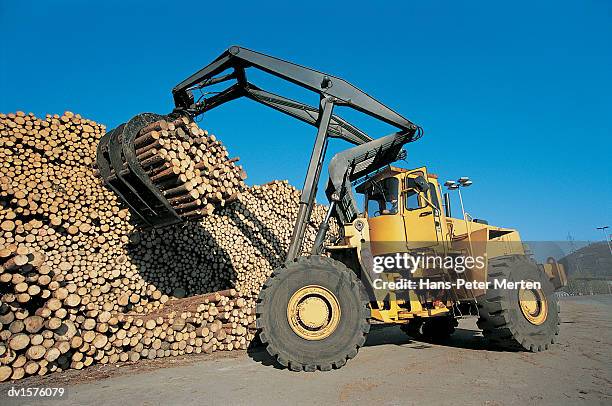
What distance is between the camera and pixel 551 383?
3.95 metres

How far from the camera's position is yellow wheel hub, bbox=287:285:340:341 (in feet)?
15.8

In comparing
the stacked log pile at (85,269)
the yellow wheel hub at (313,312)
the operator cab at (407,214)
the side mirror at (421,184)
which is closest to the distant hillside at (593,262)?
the operator cab at (407,214)

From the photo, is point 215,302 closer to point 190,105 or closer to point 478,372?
point 190,105

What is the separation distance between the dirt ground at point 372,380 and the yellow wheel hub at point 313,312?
51cm

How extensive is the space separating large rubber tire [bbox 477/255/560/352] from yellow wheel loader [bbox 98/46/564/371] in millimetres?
16

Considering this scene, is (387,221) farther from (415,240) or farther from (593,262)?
(593,262)

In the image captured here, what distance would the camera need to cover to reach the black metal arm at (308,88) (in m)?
6.03

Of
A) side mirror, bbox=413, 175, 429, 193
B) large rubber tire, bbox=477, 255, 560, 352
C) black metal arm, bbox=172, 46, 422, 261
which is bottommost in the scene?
large rubber tire, bbox=477, 255, 560, 352

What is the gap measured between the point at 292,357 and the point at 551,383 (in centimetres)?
289

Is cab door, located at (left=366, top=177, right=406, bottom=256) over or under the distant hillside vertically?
under

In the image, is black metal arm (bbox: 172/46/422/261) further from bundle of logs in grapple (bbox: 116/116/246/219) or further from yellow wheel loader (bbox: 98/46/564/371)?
bundle of logs in grapple (bbox: 116/116/246/219)

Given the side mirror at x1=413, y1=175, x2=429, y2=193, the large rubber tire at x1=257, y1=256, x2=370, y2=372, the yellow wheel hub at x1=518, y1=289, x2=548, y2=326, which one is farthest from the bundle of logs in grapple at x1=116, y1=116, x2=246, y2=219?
the yellow wheel hub at x1=518, y1=289, x2=548, y2=326

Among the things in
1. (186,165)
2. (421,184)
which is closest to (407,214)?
(421,184)

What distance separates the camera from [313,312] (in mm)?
4906
